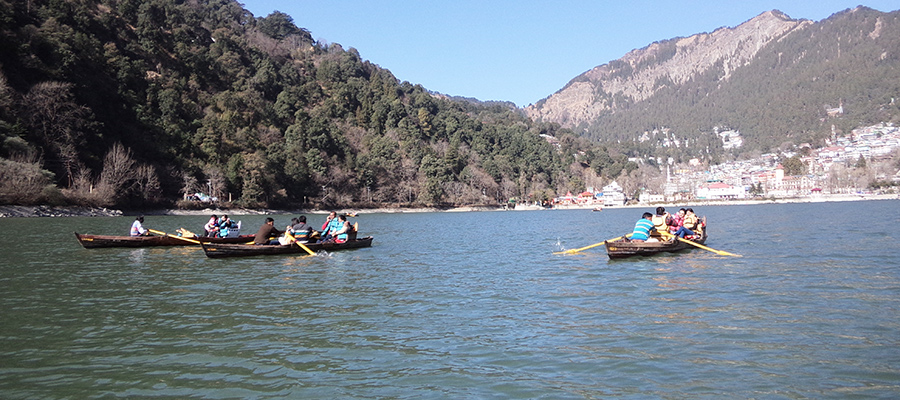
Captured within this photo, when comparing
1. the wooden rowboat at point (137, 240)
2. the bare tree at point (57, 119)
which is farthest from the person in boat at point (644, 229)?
the bare tree at point (57, 119)

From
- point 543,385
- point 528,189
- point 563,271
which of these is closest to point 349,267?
point 563,271

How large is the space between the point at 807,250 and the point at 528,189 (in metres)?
124

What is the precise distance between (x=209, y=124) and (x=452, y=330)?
261 feet

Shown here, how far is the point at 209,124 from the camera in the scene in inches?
3204

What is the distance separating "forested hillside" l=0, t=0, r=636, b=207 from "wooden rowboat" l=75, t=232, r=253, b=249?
29247mm

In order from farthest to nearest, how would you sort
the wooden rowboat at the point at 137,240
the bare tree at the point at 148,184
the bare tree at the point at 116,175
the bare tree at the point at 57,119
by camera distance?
the bare tree at the point at 148,184 → the bare tree at the point at 116,175 → the bare tree at the point at 57,119 → the wooden rowboat at the point at 137,240

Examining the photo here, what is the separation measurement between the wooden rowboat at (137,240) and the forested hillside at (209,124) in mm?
29247

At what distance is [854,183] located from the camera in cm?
15825

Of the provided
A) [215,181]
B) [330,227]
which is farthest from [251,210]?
[330,227]

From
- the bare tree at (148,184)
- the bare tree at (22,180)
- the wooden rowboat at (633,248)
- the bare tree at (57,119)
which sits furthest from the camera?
the bare tree at (148,184)

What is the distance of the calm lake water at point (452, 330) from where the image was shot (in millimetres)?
7742

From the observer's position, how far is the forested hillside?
2277 inches

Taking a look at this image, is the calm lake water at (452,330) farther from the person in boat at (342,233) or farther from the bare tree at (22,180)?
the bare tree at (22,180)

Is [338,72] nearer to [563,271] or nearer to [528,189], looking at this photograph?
[528,189]
